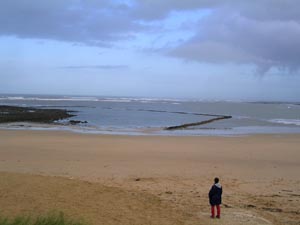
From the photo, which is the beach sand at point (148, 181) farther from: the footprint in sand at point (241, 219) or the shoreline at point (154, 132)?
the shoreline at point (154, 132)

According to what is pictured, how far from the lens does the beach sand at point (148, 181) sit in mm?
8461

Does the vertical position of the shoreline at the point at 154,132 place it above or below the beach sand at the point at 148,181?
below

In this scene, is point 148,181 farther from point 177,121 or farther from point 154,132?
point 177,121

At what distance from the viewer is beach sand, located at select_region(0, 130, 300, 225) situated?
846 centimetres

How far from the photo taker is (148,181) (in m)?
12.1

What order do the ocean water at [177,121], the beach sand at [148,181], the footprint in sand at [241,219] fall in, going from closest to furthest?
the footprint in sand at [241,219], the beach sand at [148,181], the ocean water at [177,121]

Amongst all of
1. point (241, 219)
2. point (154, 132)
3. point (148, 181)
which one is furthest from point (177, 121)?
point (241, 219)

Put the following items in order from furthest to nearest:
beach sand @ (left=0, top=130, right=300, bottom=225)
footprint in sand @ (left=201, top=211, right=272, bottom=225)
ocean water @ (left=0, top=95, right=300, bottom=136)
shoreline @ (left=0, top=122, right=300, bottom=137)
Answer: ocean water @ (left=0, top=95, right=300, bottom=136) < shoreline @ (left=0, top=122, right=300, bottom=137) < beach sand @ (left=0, top=130, right=300, bottom=225) < footprint in sand @ (left=201, top=211, right=272, bottom=225)

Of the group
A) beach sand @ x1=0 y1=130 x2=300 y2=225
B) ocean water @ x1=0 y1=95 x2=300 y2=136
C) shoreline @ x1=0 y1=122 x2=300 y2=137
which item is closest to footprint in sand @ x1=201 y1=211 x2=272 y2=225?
beach sand @ x1=0 y1=130 x2=300 y2=225

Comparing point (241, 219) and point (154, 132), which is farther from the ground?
point (241, 219)

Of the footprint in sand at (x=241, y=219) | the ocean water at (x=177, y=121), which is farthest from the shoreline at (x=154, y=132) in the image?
the footprint in sand at (x=241, y=219)

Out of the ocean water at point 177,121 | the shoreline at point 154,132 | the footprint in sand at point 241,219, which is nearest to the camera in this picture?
the footprint in sand at point 241,219

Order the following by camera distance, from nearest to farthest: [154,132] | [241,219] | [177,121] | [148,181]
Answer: [241,219], [148,181], [154,132], [177,121]

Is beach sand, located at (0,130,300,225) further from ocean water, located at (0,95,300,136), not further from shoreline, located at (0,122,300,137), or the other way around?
ocean water, located at (0,95,300,136)
